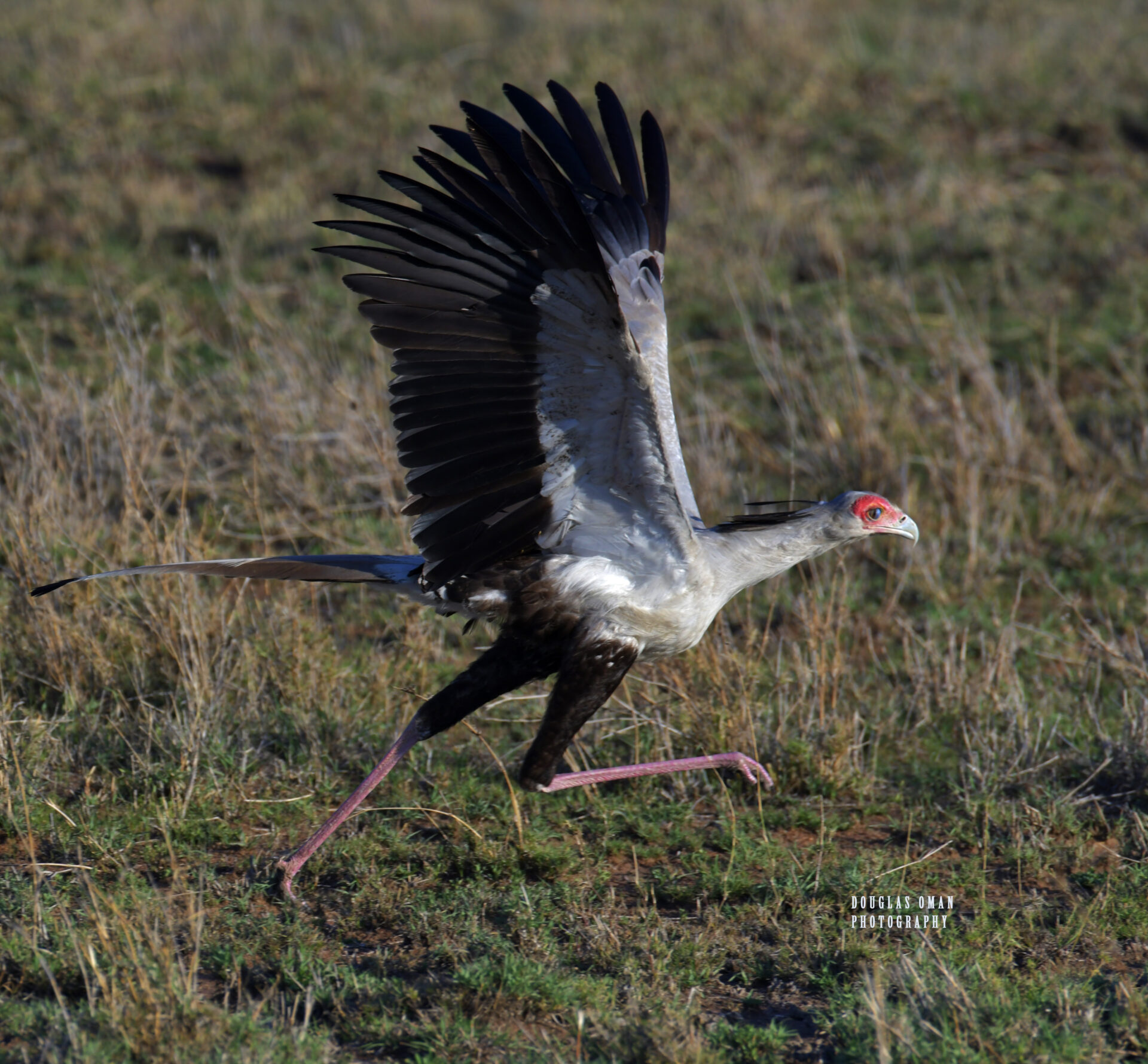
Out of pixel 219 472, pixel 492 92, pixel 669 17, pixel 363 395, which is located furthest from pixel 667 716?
pixel 669 17

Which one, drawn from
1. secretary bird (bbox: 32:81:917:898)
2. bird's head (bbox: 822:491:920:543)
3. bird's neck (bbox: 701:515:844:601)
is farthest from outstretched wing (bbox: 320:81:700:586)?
bird's head (bbox: 822:491:920:543)

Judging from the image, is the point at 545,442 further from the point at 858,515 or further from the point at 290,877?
the point at 290,877

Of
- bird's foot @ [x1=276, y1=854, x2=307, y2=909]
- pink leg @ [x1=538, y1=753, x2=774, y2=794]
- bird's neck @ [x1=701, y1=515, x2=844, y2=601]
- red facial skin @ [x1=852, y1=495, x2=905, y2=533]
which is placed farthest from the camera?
pink leg @ [x1=538, y1=753, x2=774, y2=794]

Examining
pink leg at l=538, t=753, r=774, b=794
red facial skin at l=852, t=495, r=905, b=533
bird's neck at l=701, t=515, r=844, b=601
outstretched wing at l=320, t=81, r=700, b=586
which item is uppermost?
outstretched wing at l=320, t=81, r=700, b=586

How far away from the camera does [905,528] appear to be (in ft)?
14.6

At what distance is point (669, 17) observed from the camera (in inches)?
483

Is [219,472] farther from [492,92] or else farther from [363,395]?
[492,92]

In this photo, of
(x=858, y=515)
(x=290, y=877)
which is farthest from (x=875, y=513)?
(x=290, y=877)

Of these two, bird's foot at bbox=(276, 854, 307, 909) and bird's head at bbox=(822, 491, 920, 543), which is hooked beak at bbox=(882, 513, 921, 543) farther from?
bird's foot at bbox=(276, 854, 307, 909)

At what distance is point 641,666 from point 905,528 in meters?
1.38

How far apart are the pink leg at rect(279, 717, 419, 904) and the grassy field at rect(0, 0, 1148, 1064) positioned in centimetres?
10

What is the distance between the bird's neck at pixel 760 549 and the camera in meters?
4.17

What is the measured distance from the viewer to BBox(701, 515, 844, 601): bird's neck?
4168 millimetres

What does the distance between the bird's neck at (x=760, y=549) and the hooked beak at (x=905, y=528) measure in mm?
205
